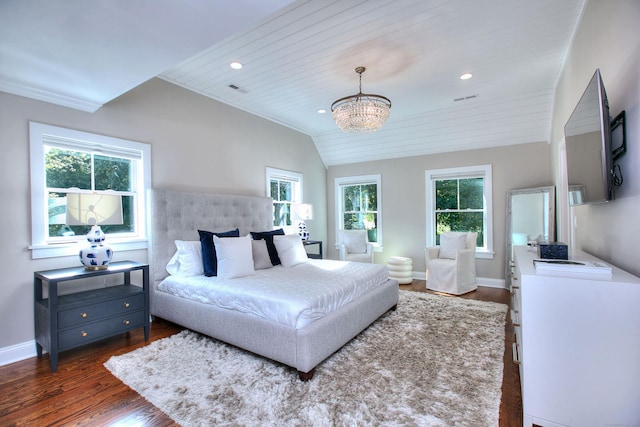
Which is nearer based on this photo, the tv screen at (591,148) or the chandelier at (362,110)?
the tv screen at (591,148)

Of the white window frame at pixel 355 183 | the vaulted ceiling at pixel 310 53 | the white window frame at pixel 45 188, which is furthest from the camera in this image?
the white window frame at pixel 355 183

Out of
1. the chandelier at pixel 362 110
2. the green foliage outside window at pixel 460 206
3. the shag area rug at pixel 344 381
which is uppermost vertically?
the chandelier at pixel 362 110

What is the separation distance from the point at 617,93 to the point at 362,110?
1871mm

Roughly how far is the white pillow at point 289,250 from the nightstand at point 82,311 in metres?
1.46

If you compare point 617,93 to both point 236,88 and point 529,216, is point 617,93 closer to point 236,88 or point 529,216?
point 529,216

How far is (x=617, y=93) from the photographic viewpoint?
1.70 metres

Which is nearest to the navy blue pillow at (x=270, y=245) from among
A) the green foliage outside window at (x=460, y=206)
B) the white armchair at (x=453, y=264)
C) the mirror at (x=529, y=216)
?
the white armchair at (x=453, y=264)

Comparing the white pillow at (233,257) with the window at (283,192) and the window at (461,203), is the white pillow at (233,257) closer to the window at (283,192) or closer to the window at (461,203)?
the window at (283,192)

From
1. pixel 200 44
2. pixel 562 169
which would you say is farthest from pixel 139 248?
pixel 562 169

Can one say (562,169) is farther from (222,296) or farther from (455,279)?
(222,296)

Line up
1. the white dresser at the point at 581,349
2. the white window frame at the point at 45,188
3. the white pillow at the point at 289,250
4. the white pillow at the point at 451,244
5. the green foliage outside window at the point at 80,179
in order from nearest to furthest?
the white dresser at the point at 581,349 < the white window frame at the point at 45,188 < the green foliage outside window at the point at 80,179 < the white pillow at the point at 289,250 < the white pillow at the point at 451,244

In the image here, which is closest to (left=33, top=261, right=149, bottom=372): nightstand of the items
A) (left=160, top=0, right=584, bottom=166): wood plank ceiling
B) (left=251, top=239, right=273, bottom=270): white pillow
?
(left=251, top=239, right=273, bottom=270): white pillow

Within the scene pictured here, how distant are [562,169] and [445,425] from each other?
3.47 metres

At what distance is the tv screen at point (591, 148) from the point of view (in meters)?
1.60
